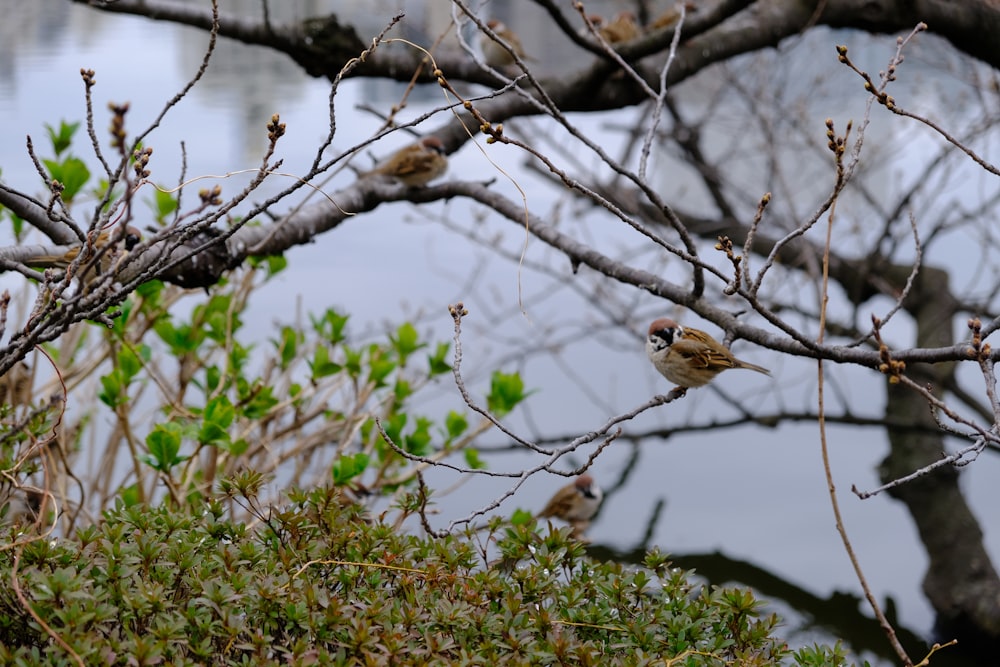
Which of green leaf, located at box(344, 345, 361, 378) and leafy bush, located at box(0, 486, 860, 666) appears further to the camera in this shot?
green leaf, located at box(344, 345, 361, 378)

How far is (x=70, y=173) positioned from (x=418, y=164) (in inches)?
46.4

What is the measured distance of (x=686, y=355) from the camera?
308 centimetres

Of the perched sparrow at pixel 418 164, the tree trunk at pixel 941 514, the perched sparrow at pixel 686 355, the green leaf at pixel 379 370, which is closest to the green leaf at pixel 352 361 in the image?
the green leaf at pixel 379 370

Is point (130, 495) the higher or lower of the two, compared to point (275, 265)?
lower

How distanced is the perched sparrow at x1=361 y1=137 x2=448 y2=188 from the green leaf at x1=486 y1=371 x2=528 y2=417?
729 millimetres

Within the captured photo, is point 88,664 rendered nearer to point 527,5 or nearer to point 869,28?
point 869,28

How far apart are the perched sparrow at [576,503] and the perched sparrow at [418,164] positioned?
4.76ft

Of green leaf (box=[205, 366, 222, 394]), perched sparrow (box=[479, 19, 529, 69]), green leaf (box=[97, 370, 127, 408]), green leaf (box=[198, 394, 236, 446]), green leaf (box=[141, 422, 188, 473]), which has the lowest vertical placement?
green leaf (box=[141, 422, 188, 473])

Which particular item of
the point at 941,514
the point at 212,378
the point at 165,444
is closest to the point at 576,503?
the point at 212,378

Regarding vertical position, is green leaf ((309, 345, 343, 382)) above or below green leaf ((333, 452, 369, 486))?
above

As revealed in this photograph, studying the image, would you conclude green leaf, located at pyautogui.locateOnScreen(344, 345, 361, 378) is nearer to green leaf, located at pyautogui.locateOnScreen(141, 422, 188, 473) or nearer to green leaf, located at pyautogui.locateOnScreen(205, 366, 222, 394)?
green leaf, located at pyautogui.locateOnScreen(205, 366, 222, 394)

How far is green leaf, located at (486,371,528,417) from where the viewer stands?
10.7 feet

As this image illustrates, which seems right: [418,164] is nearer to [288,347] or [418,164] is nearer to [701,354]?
[288,347]

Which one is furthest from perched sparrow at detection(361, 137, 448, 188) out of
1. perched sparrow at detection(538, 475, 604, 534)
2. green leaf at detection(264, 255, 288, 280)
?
perched sparrow at detection(538, 475, 604, 534)
